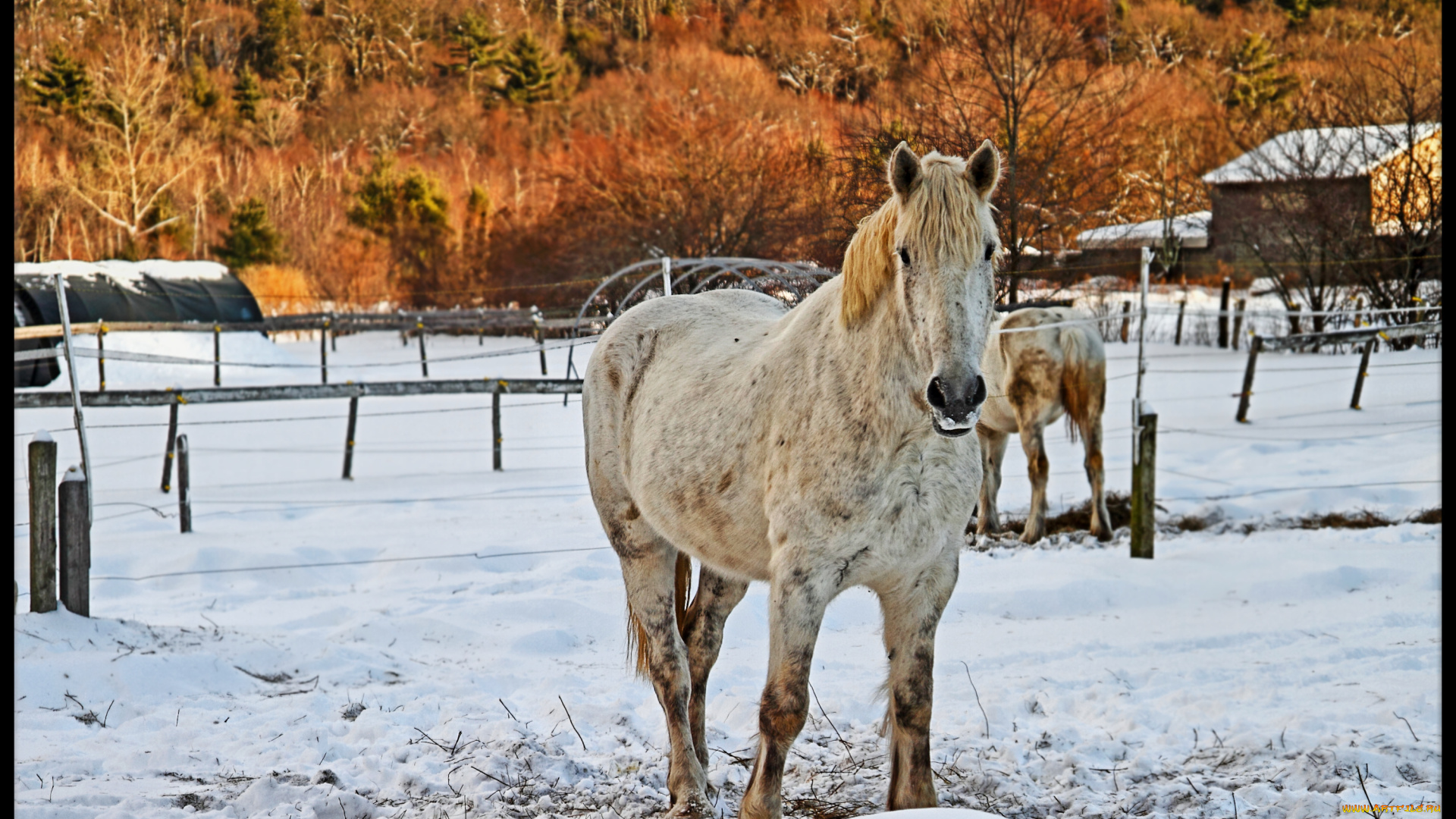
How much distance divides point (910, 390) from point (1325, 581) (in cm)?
381

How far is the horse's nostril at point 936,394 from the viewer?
2.09 meters

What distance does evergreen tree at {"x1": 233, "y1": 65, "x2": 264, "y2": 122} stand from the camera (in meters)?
40.8

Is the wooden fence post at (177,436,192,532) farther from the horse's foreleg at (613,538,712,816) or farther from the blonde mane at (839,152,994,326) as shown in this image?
the blonde mane at (839,152,994,326)

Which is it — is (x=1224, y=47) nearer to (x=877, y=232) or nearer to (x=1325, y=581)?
(x=1325, y=581)

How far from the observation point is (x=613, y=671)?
421cm

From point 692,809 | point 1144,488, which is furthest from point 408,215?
point 692,809

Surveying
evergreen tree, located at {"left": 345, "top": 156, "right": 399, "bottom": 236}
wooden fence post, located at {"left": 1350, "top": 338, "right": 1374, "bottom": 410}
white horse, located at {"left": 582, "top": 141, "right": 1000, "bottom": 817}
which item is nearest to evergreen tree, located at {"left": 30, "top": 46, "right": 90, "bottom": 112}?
evergreen tree, located at {"left": 345, "top": 156, "right": 399, "bottom": 236}

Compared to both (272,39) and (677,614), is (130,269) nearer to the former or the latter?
(677,614)

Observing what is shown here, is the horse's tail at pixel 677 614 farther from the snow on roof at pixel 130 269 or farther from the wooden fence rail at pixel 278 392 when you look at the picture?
the snow on roof at pixel 130 269

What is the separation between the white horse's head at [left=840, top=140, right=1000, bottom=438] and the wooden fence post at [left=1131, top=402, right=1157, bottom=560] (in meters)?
4.08

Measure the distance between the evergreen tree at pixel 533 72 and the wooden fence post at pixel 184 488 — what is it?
43.5m

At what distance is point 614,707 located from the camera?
3744 millimetres

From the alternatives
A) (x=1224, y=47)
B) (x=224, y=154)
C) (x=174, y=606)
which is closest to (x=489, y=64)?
(x=224, y=154)

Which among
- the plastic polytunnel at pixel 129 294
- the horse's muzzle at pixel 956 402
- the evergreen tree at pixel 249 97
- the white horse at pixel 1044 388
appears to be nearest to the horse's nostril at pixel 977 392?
the horse's muzzle at pixel 956 402
